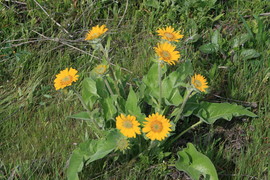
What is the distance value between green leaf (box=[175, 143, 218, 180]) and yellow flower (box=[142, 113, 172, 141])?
273 millimetres

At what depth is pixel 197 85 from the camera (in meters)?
1.81

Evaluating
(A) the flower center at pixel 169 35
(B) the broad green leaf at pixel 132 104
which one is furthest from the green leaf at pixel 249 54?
(B) the broad green leaf at pixel 132 104

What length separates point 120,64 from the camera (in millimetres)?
2836

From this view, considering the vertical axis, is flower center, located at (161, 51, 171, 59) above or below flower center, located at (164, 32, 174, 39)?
below

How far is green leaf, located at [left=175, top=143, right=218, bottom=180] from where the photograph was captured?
1909 millimetres

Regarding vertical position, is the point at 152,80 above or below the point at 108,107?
above

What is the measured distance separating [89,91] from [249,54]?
1.28m

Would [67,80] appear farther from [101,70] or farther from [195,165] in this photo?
[195,165]

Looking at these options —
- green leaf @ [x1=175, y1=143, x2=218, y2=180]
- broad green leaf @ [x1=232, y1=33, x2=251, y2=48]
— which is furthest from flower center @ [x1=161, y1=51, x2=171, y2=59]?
broad green leaf @ [x1=232, y1=33, x2=251, y2=48]

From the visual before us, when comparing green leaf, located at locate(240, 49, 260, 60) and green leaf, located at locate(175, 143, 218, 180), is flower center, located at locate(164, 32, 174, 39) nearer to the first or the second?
green leaf, located at locate(175, 143, 218, 180)

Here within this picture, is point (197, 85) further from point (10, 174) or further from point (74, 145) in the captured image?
point (10, 174)

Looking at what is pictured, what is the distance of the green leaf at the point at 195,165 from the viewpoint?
191cm

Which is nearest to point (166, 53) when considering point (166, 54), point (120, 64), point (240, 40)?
point (166, 54)

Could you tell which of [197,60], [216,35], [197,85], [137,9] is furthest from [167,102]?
[137,9]
